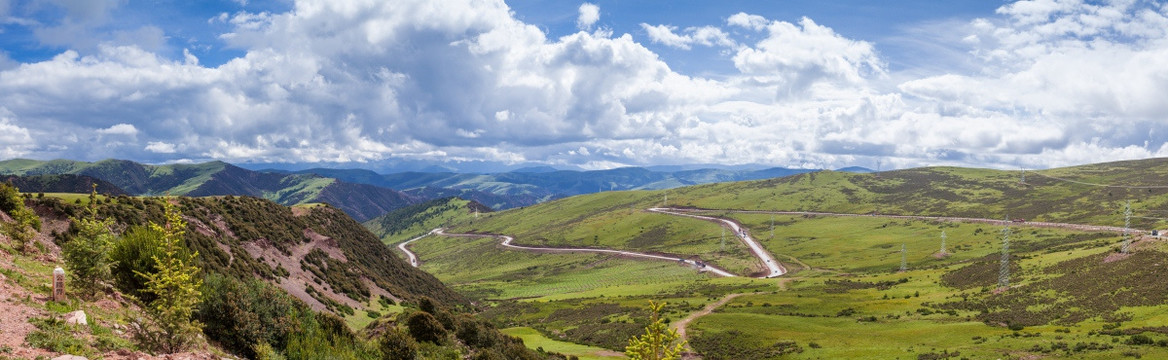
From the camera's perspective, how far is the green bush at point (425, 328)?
111 feet

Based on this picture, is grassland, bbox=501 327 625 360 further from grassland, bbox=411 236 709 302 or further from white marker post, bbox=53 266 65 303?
grassland, bbox=411 236 709 302

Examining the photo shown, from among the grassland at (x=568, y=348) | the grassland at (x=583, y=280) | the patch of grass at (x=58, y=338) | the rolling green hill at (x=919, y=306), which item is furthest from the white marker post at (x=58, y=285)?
the grassland at (x=583, y=280)

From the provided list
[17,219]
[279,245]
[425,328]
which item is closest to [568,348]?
[425,328]

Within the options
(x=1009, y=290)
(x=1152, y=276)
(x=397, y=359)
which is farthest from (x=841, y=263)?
(x=397, y=359)

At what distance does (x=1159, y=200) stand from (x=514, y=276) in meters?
212

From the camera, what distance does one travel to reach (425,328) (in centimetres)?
3409

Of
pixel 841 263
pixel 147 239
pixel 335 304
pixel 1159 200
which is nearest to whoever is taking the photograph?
pixel 147 239

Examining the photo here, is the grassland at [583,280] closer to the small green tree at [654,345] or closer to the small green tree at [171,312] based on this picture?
the small green tree at [171,312]

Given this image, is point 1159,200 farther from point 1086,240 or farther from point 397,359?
point 397,359

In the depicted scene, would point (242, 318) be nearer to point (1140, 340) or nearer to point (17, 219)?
point (17, 219)

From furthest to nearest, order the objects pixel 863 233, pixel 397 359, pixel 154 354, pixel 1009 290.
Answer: pixel 863 233, pixel 1009 290, pixel 397 359, pixel 154 354

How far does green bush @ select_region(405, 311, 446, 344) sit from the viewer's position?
33688mm

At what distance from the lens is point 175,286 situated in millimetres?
19641

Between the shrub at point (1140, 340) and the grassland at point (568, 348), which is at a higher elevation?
the shrub at point (1140, 340)
